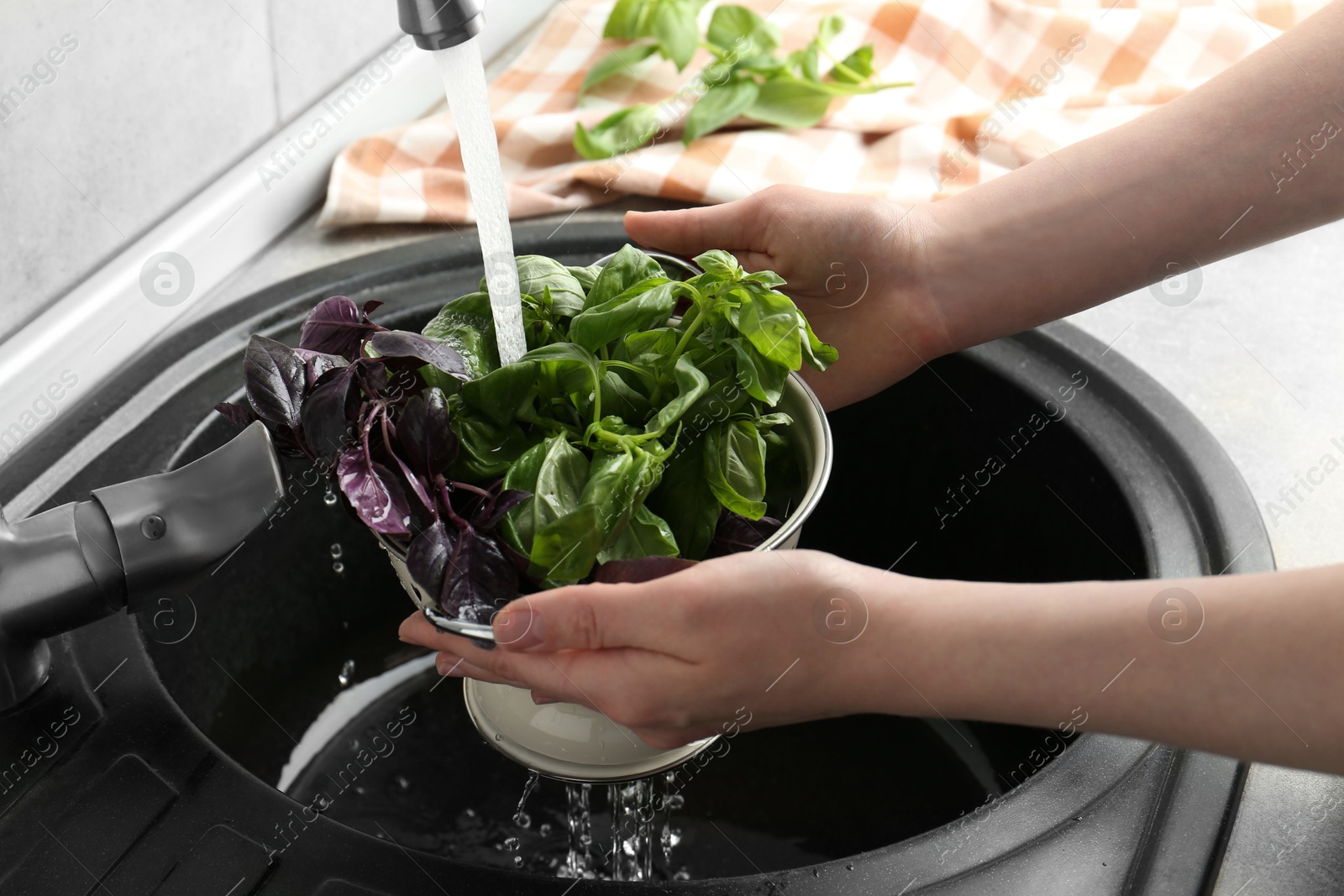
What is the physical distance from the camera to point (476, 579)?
457 mm

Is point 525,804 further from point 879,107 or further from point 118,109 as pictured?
point 879,107

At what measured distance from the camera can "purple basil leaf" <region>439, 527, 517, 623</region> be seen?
45 centimetres

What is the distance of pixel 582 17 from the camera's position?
3.63 ft

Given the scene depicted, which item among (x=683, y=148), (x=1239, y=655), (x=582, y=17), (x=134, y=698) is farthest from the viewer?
(x=582, y=17)

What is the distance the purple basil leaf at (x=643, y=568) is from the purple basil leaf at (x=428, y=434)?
88 millimetres

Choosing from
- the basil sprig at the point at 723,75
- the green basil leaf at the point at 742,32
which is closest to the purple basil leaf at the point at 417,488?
the basil sprig at the point at 723,75

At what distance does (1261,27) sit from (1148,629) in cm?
86

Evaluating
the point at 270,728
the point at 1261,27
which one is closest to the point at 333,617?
the point at 270,728

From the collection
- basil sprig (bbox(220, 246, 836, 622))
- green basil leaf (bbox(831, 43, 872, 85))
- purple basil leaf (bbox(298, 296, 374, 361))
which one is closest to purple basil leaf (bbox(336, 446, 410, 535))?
basil sprig (bbox(220, 246, 836, 622))

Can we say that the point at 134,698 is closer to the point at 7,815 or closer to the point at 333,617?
the point at 7,815

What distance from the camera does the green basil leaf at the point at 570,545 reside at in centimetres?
44

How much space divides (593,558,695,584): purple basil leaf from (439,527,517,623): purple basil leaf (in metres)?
0.04

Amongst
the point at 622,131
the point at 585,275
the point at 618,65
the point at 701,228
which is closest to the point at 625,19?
the point at 618,65

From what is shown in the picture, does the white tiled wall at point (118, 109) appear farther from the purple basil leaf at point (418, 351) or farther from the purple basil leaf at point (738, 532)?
the purple basil leaf at point (738, 532)
